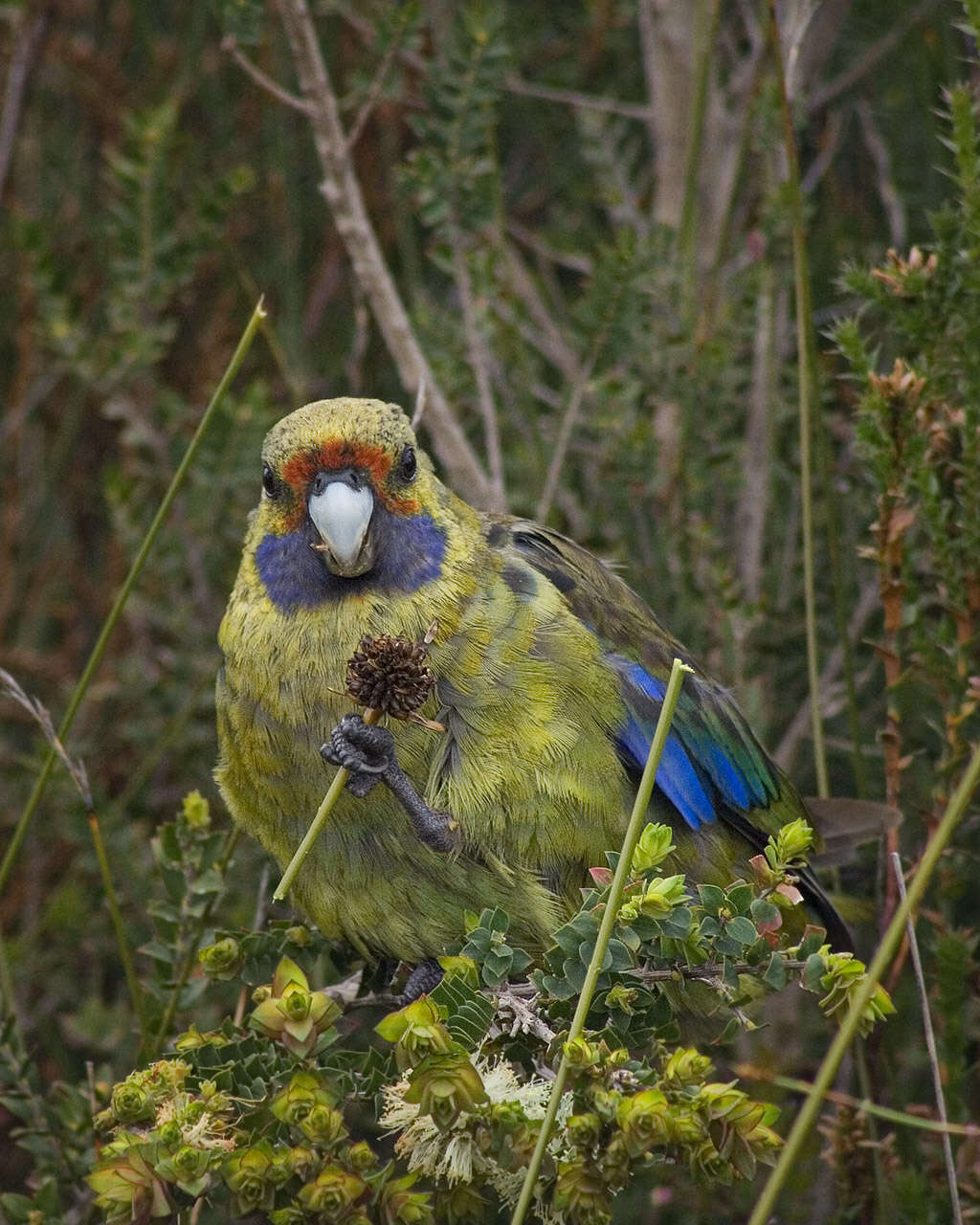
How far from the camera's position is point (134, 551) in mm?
4043

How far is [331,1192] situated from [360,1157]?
0.06 meters

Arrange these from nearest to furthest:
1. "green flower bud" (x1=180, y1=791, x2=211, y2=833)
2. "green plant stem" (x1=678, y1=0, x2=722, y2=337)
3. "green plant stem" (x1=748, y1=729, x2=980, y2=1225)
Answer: "green plant stem" (x1=748, y1=729, x2=980, y2=1225) < "green flower bud" (x1=180, y1=791, x2=211, y2=833) < "green plant stem" (x1=678, y1=0, x2=722, y2=337)

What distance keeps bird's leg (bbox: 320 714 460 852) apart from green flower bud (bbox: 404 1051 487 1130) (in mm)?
586

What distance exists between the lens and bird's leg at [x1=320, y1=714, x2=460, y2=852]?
2244 millimetres

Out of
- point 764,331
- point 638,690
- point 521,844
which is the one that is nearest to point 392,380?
point 764,331

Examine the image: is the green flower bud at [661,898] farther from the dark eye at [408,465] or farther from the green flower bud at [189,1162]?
the dark eye at [408,465]

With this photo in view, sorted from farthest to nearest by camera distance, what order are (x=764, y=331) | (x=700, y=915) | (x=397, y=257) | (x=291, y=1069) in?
(x=397, y=257), (x=764, y=331), (x=291, y=1069), (x=700, y=915)

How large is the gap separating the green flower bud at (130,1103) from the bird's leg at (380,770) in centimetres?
56

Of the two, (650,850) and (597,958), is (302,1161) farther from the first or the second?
(650,850)

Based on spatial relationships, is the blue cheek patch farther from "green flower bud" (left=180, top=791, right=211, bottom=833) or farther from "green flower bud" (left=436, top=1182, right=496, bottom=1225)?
"green flower bud" (left=436, top=1182, right=496, bottom=1225)

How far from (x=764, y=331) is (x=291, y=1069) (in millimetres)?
2309

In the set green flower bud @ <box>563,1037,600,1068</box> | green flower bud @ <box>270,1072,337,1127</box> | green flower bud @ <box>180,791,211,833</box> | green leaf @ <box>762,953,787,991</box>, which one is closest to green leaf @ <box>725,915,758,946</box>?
green leaf @ <box>762,953,787,991</box>

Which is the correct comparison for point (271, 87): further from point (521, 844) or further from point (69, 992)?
point (69, 992)

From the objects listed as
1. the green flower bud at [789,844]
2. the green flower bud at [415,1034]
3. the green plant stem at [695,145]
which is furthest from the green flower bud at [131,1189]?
the green plant stem at [695,145]
